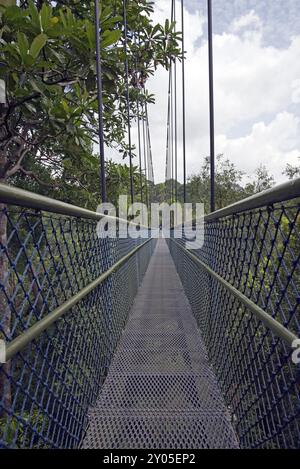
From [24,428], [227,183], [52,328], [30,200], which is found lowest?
[24,428]

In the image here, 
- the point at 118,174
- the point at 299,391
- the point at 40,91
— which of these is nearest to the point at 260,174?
the point at 118,174

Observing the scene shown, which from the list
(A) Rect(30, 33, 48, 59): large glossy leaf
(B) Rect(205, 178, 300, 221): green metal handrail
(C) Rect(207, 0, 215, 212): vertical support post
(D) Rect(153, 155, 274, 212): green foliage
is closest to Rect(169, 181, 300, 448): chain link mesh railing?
(B) Rect(205, 178, 300, 221): green metal handrail

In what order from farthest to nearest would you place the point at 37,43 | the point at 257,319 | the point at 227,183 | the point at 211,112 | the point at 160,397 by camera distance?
the point at 227,183 < the point at 211,112 < the point at 37,43 < the point at 160,397 < the point at 257,319

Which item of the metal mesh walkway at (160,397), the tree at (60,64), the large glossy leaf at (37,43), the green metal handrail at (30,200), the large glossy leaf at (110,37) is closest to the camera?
the green metal handrail at (30,200)

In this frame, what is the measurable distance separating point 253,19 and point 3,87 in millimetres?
3662

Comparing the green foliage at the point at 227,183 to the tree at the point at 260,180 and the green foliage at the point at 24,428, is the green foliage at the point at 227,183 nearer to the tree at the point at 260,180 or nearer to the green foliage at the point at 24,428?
the tree at the point at 260,180

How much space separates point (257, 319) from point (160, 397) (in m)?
0.73

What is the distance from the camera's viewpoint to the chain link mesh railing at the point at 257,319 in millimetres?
840

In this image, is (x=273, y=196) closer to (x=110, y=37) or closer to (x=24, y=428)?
(x=24, y=428)

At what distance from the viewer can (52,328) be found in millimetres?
1073

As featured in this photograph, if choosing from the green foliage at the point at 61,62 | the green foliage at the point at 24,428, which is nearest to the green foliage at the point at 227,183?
the green foliage at the point at 61,62

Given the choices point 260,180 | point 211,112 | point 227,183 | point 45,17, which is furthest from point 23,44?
point 260,180

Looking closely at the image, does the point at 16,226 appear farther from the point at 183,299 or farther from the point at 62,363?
the point at 183,299

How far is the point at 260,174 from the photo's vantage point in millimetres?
16406
